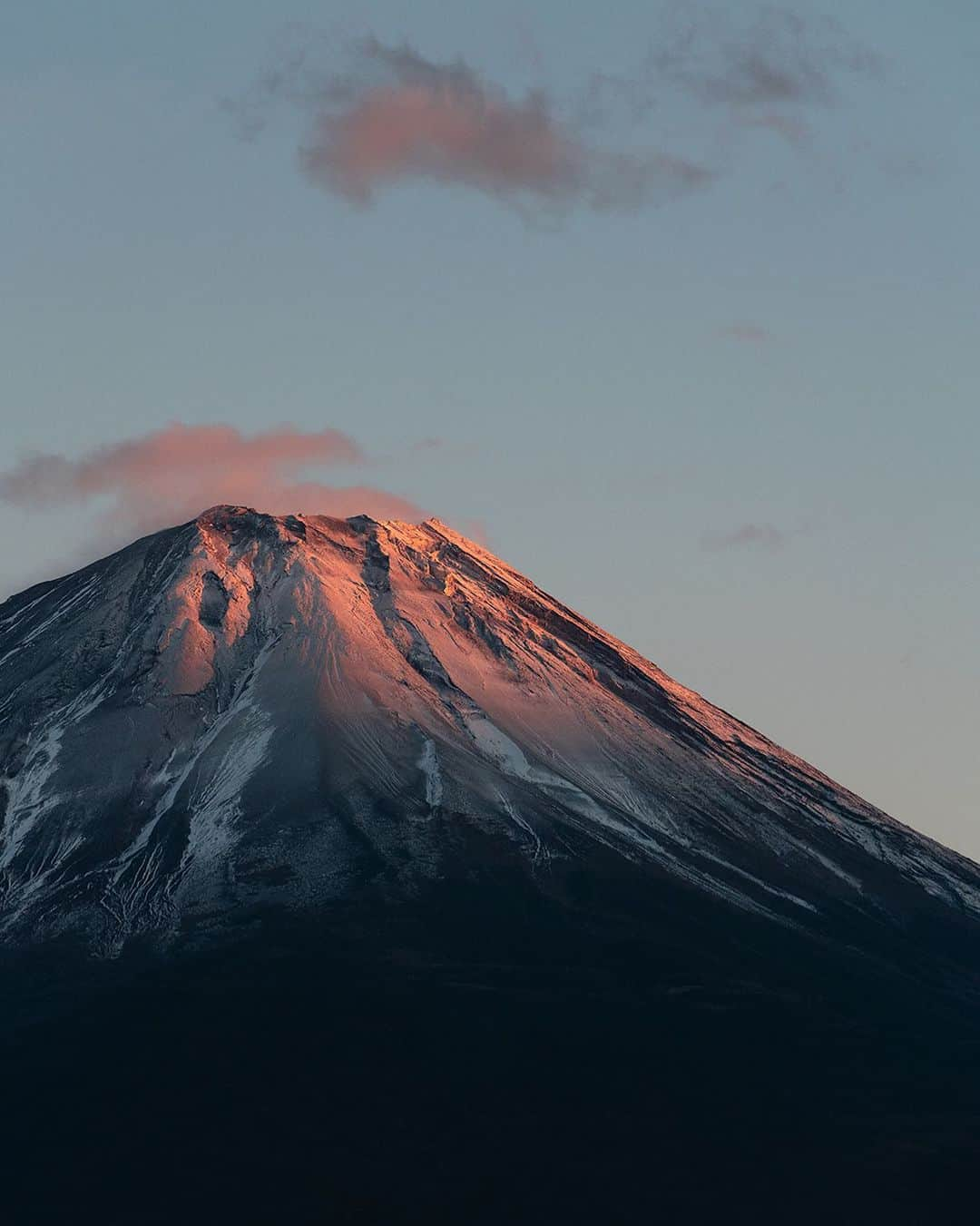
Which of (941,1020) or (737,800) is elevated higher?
(737,800)

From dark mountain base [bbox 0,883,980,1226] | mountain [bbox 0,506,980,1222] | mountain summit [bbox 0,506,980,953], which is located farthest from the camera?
mountain summit [bbox 0,506,980,953]

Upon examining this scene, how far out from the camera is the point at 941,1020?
174375mm

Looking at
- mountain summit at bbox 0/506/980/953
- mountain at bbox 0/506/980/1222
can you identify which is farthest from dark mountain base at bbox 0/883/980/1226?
mountain summit at bbox 0/506/980/953

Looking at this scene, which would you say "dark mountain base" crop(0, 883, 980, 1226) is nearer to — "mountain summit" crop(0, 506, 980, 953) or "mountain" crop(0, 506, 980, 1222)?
"mountain" crop(0, 506, 980, 1222)

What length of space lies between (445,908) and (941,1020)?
3672 centimetres

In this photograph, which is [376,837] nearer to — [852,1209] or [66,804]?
[66,804]

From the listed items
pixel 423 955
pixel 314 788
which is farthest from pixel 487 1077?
pixel 314 788

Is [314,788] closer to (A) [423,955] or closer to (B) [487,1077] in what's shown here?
(A) [423,955]

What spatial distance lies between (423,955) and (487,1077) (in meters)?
13.8

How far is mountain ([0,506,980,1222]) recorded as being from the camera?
14438cm

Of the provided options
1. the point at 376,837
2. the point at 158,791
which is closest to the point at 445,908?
the point at 376,837

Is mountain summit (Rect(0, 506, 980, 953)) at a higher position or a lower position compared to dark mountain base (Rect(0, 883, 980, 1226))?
higher

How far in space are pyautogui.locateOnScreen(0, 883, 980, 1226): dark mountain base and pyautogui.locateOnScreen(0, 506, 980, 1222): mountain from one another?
0.88ft

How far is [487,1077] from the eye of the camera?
15300 centimetres
